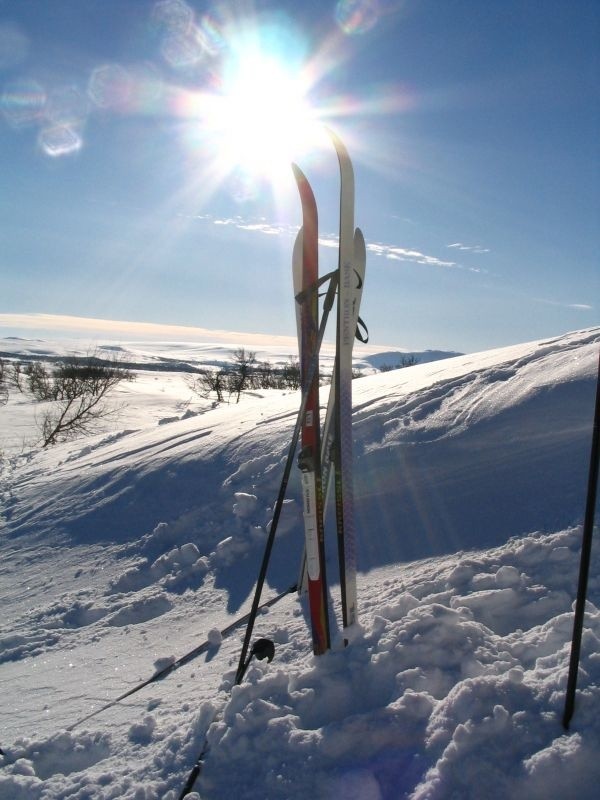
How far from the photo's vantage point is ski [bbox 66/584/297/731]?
249cm

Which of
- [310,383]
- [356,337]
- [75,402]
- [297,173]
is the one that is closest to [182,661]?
[310,383]

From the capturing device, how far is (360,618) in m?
2.54

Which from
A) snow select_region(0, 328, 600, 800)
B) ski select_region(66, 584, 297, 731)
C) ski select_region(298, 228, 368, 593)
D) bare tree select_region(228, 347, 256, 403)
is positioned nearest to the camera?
snow select_region(0, 328, 600, 800)

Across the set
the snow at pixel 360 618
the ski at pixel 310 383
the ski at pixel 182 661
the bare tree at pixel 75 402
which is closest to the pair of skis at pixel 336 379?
the ski at pixel 310 383

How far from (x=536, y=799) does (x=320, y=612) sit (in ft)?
3.81

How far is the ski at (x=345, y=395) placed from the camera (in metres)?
2.54

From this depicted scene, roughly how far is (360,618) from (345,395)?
113cm

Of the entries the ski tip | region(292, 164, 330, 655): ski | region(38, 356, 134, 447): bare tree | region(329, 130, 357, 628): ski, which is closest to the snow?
region(329, 130, 357, 628): ski

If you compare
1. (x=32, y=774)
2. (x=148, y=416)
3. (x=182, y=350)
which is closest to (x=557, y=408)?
(x=32, y=774)

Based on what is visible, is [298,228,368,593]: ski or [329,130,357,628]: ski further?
[298,228,368,593]: ski

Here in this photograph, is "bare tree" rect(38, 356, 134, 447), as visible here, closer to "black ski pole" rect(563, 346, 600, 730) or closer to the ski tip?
the ski tip

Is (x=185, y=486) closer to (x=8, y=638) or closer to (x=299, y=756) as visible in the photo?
(x=8, y=638)

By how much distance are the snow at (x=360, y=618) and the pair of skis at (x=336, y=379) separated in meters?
0.32

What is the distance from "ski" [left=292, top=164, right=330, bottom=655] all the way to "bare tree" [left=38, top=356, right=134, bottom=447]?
51.4 feet
